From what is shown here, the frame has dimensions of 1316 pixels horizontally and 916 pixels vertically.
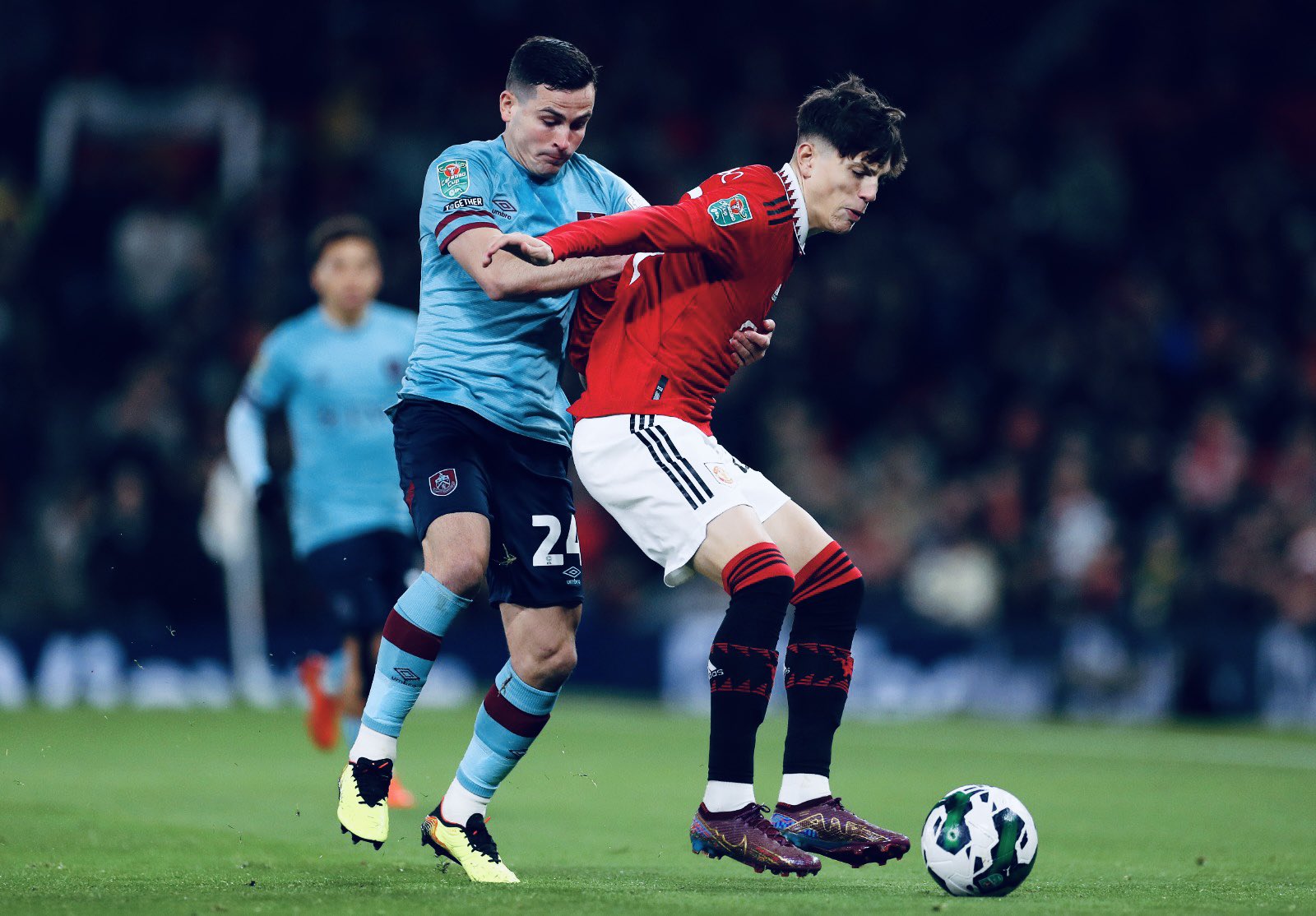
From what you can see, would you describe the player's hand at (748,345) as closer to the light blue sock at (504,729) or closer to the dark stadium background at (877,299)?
the light blue sock at (504,729)

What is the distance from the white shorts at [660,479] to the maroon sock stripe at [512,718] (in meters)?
0.63

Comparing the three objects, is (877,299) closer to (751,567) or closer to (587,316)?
(587,316)

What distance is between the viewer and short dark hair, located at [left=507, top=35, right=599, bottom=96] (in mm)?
5676

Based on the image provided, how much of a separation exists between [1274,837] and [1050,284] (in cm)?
1049

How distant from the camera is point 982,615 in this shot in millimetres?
14375

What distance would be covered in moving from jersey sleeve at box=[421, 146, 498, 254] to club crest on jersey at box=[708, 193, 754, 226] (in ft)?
2.17

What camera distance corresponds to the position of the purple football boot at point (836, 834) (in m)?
5.48

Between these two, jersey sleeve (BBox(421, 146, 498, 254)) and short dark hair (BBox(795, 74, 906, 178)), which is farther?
short dark hair (BBox(795, 74, 906, 178))

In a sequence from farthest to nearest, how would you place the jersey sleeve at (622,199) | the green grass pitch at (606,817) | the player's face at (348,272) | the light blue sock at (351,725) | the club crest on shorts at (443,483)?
1. the player's face at (348,272)
2. the light blue sock at (351,725)
3. the jersey sleeve at (622,199)
4. the club crest on shorts at (443,483)
5. the green grass pitch at (606,817)

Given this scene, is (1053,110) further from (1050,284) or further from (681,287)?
(681,287)

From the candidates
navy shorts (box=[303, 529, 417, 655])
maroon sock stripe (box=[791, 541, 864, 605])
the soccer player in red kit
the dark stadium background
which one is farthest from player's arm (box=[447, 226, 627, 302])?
the dark stadium background

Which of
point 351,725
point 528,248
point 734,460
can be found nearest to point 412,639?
point 734,460

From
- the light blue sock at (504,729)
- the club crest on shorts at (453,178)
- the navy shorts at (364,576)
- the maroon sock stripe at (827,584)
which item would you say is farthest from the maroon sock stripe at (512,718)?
the navy shorts at (364,576)

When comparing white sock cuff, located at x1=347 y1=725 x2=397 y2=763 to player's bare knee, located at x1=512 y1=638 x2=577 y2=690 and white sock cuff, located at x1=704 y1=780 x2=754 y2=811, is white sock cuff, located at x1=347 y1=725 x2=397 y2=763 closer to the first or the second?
player's bare knee, located at x1=512 y1=638 x2=577 y2=690
